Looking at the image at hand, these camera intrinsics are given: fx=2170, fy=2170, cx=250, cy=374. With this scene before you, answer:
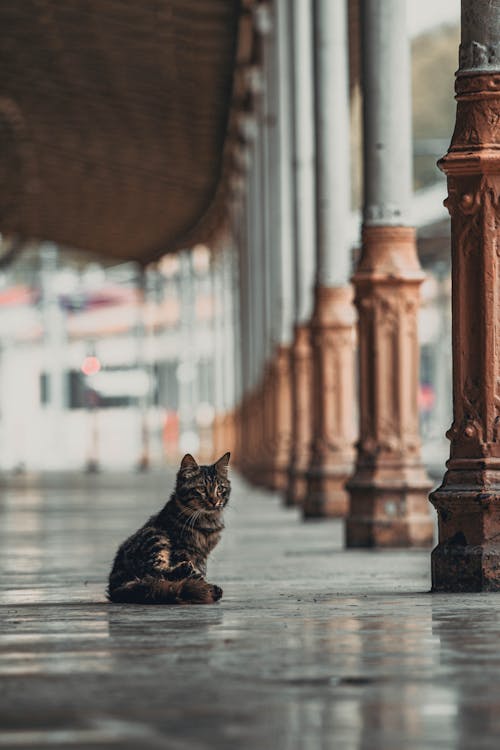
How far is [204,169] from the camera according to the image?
6322cm

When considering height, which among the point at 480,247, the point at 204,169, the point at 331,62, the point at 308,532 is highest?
the point at 204,169

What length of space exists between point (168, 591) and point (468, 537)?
1.85 metres

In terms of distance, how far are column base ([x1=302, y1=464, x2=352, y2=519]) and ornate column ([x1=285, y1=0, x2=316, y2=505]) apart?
531cm

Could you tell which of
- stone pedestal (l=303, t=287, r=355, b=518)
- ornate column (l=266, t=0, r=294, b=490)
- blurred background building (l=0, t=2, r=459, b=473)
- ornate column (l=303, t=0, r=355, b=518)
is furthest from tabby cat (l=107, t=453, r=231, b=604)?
blurred background building (l=0, t=2, r=459, b=473)

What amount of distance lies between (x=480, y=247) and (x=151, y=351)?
84.9 m

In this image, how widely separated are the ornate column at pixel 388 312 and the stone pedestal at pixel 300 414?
39.8ft

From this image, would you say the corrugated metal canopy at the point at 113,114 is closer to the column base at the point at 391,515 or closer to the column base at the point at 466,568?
the column base at the point at 391,515

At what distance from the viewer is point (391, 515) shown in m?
17.6

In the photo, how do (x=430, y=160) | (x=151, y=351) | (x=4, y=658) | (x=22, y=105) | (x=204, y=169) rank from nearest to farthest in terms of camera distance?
(x=4, y=658), (x=22, y=105), (x=204, y=169), (x=430, y=160), (x=151, y=351)

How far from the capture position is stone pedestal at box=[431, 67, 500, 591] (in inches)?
460

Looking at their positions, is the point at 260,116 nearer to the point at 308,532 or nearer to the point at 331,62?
the point at 331,62

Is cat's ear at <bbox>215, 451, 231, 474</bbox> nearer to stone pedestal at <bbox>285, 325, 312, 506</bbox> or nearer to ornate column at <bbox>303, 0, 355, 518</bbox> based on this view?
ornate column at <bbox>303, 0, 355, 518</bbox>

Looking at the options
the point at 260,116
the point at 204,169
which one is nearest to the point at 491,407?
the point at 260,116

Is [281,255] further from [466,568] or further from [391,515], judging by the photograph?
[466,568]
